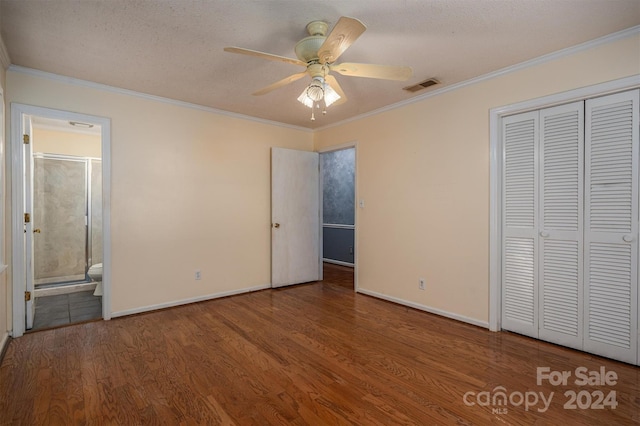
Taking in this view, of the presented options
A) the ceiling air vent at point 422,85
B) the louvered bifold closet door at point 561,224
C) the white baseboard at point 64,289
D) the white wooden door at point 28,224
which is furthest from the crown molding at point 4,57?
the louvered bifold closet door at point 561,224

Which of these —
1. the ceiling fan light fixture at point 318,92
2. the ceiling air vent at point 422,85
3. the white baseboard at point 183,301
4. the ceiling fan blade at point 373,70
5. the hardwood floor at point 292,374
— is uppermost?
the ceiling air vent at point 422,85

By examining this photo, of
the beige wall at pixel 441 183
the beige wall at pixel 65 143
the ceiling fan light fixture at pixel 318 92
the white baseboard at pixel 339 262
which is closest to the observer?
the ceiling fan light fixture at pixel 318 92

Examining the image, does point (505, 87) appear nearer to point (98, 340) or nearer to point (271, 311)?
point (271, 311)

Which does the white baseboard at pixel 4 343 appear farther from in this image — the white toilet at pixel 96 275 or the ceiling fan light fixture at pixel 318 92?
the ceiling fan light fixture at pixel 318 92

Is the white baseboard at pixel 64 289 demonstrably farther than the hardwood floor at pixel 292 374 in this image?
Yes

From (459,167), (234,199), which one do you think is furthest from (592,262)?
(234,199)

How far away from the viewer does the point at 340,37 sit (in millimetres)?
1771

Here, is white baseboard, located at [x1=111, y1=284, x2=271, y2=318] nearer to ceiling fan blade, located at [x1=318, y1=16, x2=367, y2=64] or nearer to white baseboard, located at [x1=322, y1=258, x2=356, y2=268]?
white baseboard, located at [x1=322, y1=258, x2=356, y2=268]

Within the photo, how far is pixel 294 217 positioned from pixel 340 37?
10.5 feet

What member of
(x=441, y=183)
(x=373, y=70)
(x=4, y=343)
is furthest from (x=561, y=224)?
(x=4, y=343)

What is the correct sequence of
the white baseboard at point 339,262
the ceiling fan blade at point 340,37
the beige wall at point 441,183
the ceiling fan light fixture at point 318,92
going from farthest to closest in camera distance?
the white baseboard at point 339,262, the beige wall at point 441,183, the ceiling fan light fixture at point 318,92, the ceiling fan blade at point 340,37

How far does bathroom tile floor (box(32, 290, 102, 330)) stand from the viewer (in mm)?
3271

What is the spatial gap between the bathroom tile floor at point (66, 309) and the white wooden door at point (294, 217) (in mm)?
2182

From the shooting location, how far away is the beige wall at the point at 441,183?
8.70 ft
